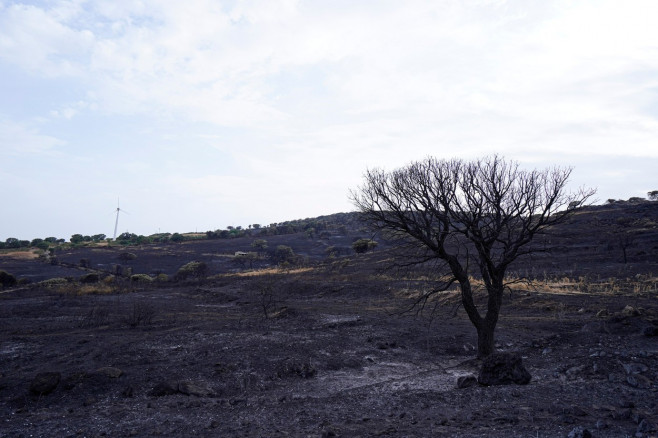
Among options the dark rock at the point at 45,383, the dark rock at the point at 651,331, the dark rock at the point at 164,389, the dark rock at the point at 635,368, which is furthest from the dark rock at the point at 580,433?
the dark rock at the point at 45,383

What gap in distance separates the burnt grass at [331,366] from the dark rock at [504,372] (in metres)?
0.38

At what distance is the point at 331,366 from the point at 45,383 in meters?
7.66

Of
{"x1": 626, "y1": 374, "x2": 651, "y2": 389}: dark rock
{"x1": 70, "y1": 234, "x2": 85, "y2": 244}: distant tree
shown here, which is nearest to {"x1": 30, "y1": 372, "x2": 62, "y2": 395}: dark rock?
{"x1": 626, "y1": 374, "x2": 651, "y2": 389}: dark rock

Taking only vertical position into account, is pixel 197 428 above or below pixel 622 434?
below

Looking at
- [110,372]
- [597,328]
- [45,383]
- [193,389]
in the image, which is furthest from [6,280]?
[597,328]

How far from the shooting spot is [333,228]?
93688mm

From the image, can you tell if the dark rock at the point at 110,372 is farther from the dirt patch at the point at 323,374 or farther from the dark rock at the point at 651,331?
the dark rock at the point at 651,331

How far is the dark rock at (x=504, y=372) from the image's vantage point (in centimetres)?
999

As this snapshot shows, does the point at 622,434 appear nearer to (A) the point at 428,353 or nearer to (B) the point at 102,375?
(A) the point at 428,353

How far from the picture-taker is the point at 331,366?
13.3m

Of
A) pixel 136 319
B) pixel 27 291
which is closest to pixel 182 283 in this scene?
pixel 27 291

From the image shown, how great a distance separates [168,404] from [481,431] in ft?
22.0

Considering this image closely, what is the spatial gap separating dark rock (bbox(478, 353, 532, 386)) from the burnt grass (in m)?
0.38

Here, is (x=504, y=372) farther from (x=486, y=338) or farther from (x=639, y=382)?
(x=486, y=338)
